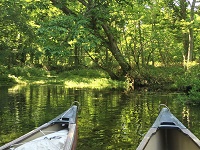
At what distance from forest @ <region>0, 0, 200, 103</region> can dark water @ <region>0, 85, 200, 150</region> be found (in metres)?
2.31

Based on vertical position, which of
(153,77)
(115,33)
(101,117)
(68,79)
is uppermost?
(115,33)

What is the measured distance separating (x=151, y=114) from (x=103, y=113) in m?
1.84

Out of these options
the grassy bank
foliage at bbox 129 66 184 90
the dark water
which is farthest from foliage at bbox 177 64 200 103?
the grassy bank

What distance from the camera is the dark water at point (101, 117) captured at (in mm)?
8594

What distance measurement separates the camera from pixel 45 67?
132 ft

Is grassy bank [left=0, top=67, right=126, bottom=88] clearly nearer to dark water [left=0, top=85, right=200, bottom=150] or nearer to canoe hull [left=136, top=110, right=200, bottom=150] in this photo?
dark water [left=0, top=85, right=200, bottom=150]

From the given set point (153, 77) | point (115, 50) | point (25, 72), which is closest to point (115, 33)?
point (115, 50)

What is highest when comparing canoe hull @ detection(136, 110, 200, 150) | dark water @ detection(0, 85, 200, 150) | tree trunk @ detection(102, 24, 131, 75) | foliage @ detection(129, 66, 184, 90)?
tree trunk @ detection(102, 24, 131, 75)

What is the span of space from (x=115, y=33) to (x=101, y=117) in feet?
36.9

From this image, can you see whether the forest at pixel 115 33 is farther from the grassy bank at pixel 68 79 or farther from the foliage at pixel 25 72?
the grassy bank at pixel 68 79

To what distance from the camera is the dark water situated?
859cm

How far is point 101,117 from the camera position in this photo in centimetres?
1160

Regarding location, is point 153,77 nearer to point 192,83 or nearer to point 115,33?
point 115,33

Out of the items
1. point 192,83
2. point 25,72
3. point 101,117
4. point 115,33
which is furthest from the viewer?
point 25,72
